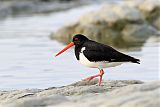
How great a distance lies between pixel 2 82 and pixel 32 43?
25.2 ft

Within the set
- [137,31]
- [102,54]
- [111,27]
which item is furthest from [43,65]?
[137,31]

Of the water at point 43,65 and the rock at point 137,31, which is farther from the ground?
the rock at point 137,31

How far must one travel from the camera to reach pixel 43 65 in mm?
15289

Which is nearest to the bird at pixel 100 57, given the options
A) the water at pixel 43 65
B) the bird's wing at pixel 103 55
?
the bird's wing at pixel 103 55

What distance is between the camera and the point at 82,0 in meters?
41.1

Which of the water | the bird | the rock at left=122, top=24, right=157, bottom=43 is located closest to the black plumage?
the bird

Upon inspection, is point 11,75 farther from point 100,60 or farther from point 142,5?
point 142,5

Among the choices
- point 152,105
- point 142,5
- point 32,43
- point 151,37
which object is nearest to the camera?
point 152,105

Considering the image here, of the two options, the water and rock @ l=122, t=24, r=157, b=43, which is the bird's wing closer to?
the water

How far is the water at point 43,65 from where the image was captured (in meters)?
13.0

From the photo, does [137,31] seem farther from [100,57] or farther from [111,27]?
[100,57]

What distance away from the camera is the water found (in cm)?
1295

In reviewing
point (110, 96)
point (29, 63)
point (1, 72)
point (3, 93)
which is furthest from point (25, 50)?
point (110, 96)

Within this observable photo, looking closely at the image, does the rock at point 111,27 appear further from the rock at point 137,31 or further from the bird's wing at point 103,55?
the bird's wing at point 103,55
